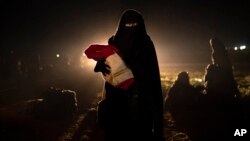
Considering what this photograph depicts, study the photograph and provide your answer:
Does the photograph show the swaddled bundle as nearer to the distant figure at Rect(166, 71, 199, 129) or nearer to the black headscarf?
the black headscarf

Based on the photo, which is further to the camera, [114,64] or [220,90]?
[220,90]

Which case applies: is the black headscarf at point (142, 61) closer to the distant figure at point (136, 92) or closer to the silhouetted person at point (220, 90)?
the distant figure at point (136, 92)

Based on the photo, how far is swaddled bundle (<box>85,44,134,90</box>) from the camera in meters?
3.36

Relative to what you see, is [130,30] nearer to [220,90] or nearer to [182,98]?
[182,98]

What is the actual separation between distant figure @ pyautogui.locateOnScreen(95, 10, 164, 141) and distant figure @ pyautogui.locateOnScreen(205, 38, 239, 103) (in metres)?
8.88

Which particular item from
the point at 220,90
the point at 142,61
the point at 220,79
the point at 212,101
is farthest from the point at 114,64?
the point at 220,79

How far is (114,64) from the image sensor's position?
11.2ft

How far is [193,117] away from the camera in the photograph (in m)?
10.8

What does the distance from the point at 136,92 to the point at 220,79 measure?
381 inches

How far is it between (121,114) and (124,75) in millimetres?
372

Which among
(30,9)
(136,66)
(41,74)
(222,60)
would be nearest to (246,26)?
(30,9)

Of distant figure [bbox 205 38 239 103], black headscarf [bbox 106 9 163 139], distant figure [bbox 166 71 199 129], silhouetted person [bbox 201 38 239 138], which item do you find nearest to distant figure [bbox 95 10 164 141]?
black headscarf [bbox 106 9 163 139]

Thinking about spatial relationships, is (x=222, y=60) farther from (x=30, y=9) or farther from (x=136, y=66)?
(x=30, y=9)

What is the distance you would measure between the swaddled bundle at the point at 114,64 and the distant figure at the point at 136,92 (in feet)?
0.16
